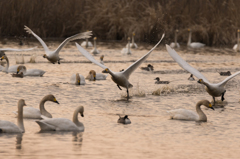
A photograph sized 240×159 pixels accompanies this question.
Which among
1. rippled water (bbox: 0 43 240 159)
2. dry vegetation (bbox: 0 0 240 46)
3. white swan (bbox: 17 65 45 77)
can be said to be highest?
dry vegetation (bbox: 0 0 240 46)

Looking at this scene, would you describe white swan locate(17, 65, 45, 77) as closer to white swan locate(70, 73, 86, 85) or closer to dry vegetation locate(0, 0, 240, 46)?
white swan locate(70, 73, 86, 85)

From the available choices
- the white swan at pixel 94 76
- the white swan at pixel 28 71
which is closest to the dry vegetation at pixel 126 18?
the white swan at pixel 28 71

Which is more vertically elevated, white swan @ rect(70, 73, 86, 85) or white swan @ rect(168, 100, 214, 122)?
white swan @ rect(70, 73, 86, 85)

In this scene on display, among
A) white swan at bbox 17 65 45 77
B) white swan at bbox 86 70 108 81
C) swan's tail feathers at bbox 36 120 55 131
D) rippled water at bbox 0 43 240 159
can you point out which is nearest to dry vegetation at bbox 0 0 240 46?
rippled water at bbox 0 43 240 159

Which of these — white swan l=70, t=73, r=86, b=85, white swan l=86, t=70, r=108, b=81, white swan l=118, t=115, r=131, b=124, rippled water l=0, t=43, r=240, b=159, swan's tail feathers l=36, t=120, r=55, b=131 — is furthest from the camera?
white swan l=86, t=70, r=108, b=81

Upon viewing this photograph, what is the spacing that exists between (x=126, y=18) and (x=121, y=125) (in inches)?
1012

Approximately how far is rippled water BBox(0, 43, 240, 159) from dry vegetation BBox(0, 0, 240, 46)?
528 inches

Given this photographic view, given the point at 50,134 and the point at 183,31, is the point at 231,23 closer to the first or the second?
the point at 183,31

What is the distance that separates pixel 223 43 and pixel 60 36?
1085cm

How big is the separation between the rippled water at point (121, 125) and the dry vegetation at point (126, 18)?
13.4m

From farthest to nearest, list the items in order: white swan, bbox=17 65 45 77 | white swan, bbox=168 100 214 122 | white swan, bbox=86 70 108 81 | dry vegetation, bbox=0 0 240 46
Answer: dry vegetation, bbox=0 0 240 46 < white swan, bbox=17 65 45 77 < white swan, bbox=86 70 108 81 < white swan, bbox=168 100 214 122

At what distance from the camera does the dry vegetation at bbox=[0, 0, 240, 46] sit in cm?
3675

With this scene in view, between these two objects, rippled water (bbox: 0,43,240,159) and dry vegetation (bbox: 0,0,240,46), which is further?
dry vegetation (bbox: 0,0,240,46)

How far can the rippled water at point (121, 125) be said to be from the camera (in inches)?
400
